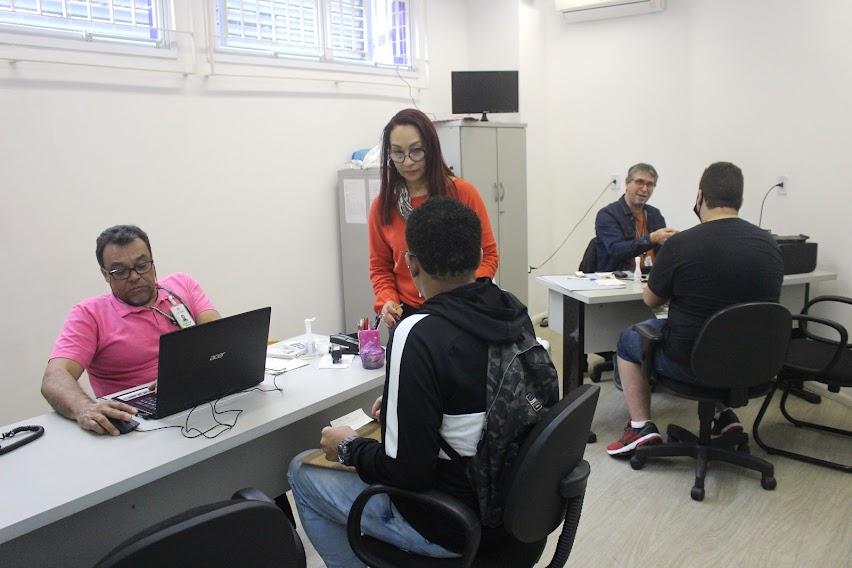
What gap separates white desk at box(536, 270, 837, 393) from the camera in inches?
134

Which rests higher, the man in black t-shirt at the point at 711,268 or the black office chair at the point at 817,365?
the man in black t-shirt at the point at 711,268

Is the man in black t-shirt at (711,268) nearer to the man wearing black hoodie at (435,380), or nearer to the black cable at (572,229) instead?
the man wearing black hoodie at (435,380)

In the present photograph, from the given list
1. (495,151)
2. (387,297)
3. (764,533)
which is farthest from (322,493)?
(495,151)

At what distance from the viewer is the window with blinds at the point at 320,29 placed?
3945mm

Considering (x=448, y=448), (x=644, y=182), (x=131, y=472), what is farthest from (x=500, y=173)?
(x=131, y=472)

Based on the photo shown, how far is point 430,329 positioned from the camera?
1.38 meters

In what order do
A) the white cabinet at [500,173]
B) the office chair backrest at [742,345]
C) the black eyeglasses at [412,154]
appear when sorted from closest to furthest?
the black eyeglasses at [412,154]
the office chair backrest at [742,345]
the white cabinet at [500,173]

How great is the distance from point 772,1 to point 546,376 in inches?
144

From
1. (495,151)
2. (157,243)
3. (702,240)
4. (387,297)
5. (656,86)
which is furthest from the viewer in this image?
(656,86)

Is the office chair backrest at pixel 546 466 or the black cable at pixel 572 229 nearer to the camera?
the office chair backrest at pixel 546 466

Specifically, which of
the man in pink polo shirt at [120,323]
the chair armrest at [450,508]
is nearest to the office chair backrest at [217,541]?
the chair armrest at [450,508]

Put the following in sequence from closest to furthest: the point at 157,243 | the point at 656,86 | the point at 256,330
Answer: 1. the point at 256,330
2. the point at 157,243
3. the point at 656,86

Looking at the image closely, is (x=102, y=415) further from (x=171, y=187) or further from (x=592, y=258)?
(x=592, y=258)

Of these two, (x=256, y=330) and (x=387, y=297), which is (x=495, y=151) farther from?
(x=256, y=330)
